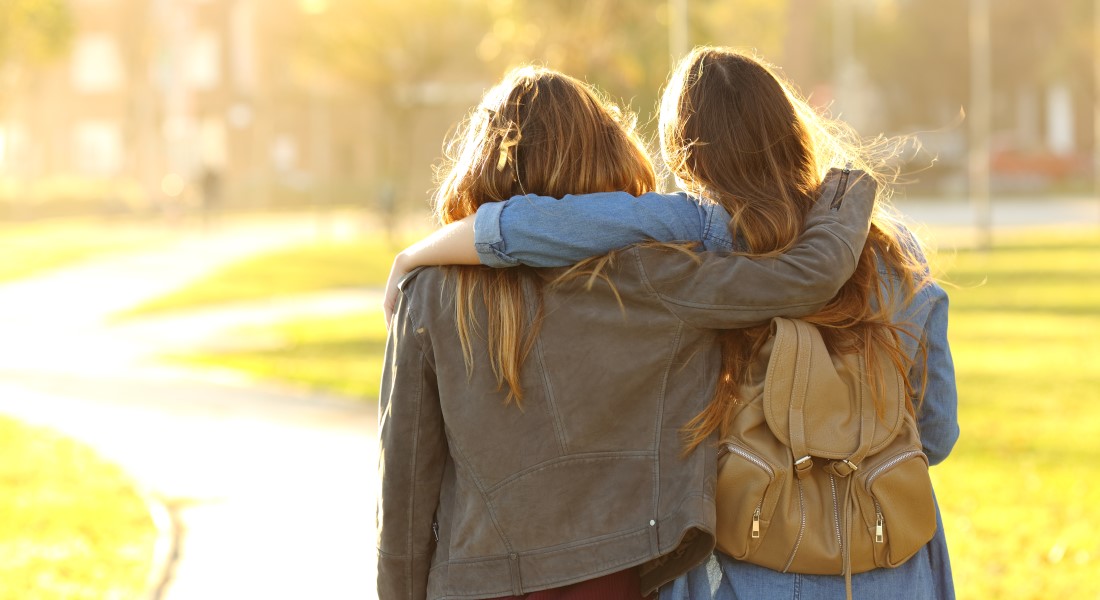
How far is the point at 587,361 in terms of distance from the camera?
2.35m

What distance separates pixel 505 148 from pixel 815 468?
2.52 feet

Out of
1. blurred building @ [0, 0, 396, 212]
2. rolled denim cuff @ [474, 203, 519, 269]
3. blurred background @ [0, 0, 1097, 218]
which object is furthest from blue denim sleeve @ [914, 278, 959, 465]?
blurred building @ [0, 0, 396, 212]

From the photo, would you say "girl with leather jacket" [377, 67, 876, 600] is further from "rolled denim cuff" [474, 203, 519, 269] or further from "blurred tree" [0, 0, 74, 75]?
"blurred tree" [0, 0, 74, 75]

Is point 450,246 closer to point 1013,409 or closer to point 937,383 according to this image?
point 937,383

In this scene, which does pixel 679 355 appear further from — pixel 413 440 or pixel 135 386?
pixel 135 386

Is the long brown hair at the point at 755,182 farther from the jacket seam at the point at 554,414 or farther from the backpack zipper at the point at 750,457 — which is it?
the jacket seam at the point at 554,414

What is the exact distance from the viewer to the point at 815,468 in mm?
2348

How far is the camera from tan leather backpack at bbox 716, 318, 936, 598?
2.30 m

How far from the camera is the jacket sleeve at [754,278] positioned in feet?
7.59

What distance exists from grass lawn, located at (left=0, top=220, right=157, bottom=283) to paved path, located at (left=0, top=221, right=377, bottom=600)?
10651 millimetres

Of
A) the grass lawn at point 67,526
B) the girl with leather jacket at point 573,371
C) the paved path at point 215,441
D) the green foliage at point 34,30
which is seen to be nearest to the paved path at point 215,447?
the paved path at point 215,441

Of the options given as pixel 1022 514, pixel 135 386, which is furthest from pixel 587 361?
pixel 135 386

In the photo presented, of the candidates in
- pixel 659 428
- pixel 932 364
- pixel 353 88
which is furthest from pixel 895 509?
pixel 353 88

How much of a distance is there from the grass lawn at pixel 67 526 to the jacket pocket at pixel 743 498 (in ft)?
11.6
